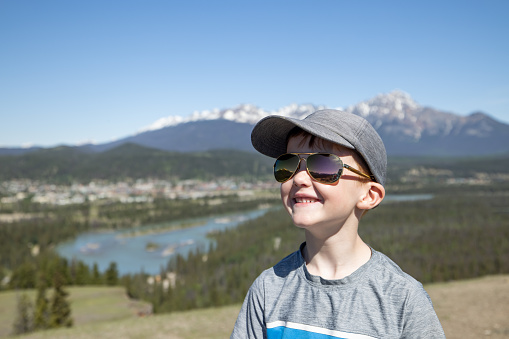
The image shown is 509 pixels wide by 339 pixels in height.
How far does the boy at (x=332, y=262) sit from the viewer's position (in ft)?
3.99

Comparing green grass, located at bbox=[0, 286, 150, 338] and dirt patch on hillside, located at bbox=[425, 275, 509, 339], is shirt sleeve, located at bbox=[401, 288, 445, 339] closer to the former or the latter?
dirt patch on hillside, located at bbox=[425, 275, 509, 339]

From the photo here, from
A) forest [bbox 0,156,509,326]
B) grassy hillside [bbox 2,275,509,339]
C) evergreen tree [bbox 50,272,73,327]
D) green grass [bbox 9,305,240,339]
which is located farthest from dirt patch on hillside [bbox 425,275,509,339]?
evergreen tree [bbox 50,272,73,327]

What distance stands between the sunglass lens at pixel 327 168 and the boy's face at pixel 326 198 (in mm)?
23

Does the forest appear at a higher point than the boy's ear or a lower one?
lower

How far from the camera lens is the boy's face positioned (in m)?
1.33

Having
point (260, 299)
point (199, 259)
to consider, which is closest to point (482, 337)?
point (260, 299)

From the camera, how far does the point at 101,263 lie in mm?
44812

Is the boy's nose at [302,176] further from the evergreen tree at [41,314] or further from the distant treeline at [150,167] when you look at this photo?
the distant treeline at [150,167]

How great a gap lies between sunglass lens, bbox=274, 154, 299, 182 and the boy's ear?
0.81 feet

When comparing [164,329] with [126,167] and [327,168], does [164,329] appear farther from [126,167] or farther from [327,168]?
[126,167]

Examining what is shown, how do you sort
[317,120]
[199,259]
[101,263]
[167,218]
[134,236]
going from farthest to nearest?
1. [167,218]
2. [134,236]
3. [101,263]
4. [199,259]
5. [317,120]

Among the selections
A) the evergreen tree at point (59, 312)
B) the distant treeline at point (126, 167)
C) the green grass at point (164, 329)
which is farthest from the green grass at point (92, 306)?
the distant treeline at point (126, 167)

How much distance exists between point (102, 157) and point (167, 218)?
115939mm

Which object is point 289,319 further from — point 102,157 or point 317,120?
point 102,157
